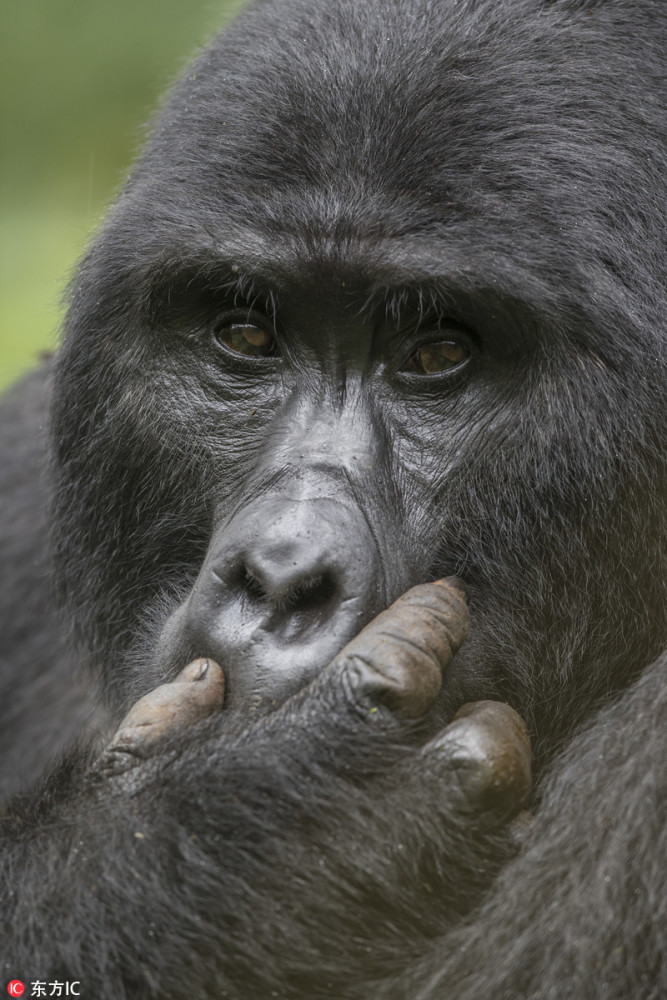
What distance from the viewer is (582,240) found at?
3014 millimetres

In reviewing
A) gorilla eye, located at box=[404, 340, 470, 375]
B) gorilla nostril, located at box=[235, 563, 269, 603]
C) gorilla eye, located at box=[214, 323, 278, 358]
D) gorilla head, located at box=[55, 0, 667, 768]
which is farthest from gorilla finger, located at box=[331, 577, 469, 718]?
gorilla eye, located at box=[214, 323, 278, 358]

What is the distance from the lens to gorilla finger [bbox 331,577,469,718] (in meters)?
2.56

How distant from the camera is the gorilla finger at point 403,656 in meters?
2.56

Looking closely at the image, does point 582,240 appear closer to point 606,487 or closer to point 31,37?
point 606,487

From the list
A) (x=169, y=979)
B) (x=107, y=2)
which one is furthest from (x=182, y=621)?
(x=107, y=2)

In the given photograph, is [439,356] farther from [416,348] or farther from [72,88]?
[72,88]

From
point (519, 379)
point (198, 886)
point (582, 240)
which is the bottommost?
point (198, 886)

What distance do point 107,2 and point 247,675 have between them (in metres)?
10.5

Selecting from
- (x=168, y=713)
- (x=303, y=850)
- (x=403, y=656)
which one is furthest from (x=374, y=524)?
(x=303, y=850)

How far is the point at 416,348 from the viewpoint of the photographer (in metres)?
3.21

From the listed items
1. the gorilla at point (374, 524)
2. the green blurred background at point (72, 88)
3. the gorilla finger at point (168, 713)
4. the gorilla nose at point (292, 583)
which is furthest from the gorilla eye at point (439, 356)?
the green blurred background at point (72, 88)

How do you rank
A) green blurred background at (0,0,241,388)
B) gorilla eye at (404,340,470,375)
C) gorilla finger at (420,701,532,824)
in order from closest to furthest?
gorilla finger at (420,701,532,824)
gorilla eye at (404,340,470,375)
green blurred background at (0,0,241,388)

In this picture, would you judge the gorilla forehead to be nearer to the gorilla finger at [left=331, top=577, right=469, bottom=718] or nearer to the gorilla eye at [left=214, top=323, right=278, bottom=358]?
the gorilla eye at [left=214, top=323, right=278, bottom=358]

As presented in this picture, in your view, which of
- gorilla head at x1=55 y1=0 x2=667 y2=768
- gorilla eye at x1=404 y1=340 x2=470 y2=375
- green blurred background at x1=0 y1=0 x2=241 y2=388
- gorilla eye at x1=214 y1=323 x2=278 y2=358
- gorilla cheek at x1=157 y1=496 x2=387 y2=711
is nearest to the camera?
gorilla cheek at x1=157 y1=496 x2=387 y2=711
